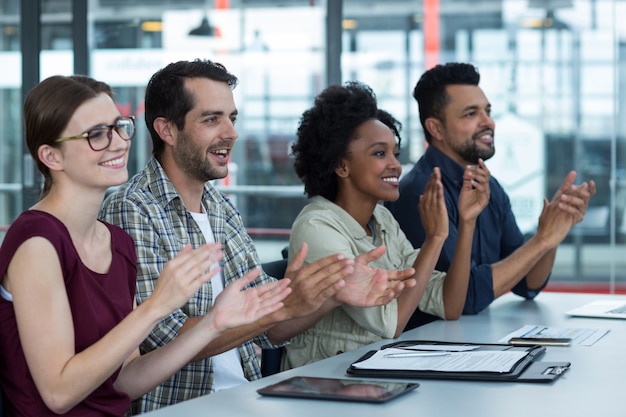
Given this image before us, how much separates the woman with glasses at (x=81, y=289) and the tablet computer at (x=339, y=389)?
6.5 inches

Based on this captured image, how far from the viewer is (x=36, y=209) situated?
1.87 meters

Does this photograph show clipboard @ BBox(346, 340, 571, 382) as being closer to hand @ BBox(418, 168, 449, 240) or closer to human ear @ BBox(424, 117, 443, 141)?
hand @ BBox(418, 168, 449, 240)

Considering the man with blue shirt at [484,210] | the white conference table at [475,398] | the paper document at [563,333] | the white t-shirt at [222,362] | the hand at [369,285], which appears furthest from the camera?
the man with blue shirt at [484,210]

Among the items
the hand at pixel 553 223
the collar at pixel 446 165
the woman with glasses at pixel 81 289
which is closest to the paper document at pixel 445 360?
the woman with glasses at pixel 81 289

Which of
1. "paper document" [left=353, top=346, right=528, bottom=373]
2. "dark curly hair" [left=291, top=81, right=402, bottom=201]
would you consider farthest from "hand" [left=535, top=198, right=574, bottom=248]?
"paper document" [left=353, top=346, right=528, bottom=373]

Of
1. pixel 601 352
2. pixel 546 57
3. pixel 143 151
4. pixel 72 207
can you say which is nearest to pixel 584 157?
pixel 546 57

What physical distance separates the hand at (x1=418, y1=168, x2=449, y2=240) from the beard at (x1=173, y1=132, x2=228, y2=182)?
2.01 feet

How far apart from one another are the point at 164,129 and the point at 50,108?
0.68 m

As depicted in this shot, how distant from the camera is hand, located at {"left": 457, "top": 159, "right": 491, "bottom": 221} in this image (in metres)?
2.86

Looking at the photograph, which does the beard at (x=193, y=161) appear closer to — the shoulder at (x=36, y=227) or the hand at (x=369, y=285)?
the hand at (x=369, y=285)

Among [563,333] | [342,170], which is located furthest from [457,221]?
[563,333]

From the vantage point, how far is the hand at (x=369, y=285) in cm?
217

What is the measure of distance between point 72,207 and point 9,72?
182 inches

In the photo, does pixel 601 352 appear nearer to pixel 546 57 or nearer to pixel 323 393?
pixel 323 393
